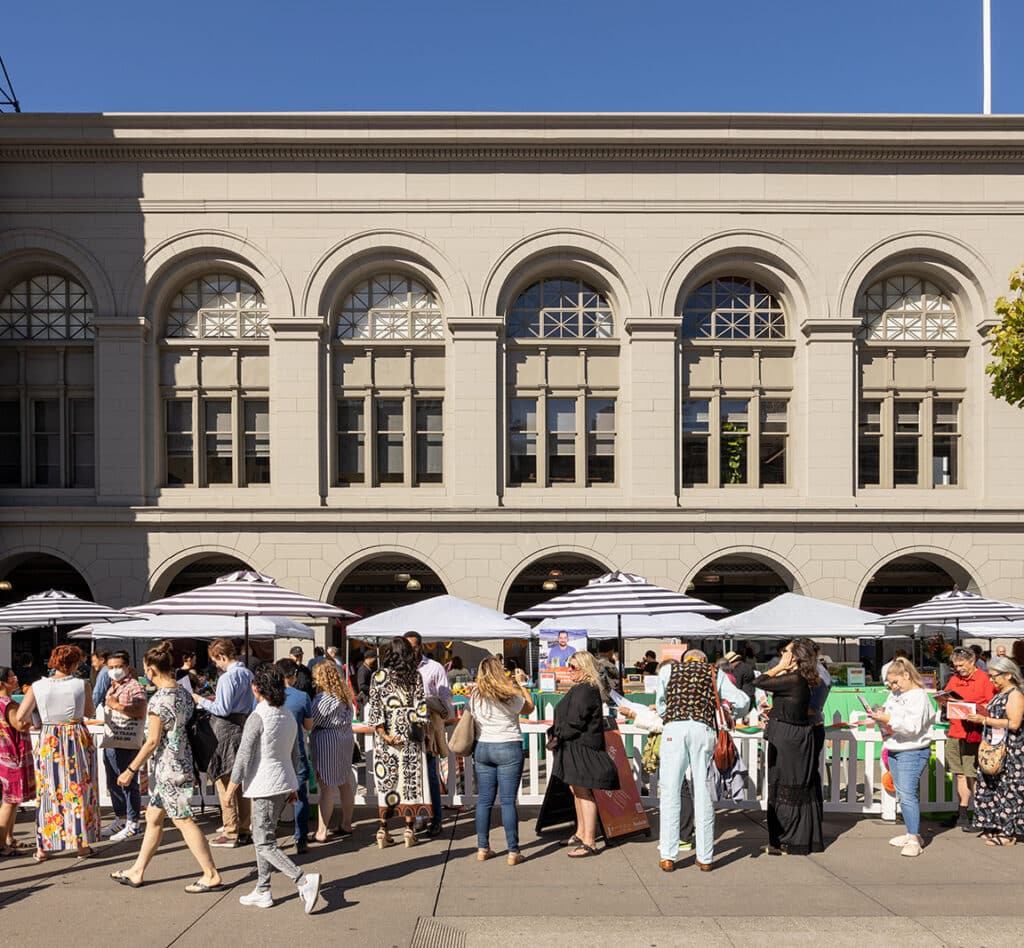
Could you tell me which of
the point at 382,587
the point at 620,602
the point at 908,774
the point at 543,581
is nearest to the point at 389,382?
the point at 382,587

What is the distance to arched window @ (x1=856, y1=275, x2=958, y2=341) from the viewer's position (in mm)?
24516

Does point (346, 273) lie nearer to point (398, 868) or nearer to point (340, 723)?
point (340, 723)

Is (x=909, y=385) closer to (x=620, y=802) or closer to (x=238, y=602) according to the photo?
(x=620, y=802)

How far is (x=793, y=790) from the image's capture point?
Answer: 934 centimetres

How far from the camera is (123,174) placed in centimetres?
2362

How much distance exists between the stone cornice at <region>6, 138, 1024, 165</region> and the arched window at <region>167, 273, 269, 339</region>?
3.00 m

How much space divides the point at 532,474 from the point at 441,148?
8.19m

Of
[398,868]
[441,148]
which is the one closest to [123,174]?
[441,148]

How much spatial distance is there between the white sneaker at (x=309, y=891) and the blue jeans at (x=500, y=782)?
1925 mm

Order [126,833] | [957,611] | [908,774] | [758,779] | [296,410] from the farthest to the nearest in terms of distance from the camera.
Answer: [296,410], [957,611], [758,779], [126,833], [908,774]

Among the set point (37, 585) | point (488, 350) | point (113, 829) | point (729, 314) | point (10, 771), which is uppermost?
point (729, 314)

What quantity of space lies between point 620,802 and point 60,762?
5489 mm

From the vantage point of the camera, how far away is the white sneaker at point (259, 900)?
7.72 metres

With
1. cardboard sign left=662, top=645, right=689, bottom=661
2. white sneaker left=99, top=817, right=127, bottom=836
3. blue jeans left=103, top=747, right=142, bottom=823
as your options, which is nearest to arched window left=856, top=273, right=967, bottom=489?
cardboard sign left=662, top=645, right=689, bottom=661
